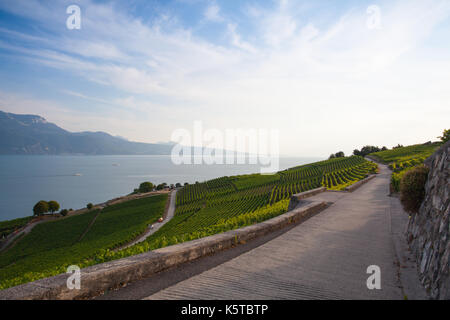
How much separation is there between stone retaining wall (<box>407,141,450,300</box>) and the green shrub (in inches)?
11.0

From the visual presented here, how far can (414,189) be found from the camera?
620 cm

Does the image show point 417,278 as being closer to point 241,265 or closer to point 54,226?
point 241,265

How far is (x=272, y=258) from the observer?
203 inches

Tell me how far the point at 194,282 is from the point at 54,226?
61816 millimetres

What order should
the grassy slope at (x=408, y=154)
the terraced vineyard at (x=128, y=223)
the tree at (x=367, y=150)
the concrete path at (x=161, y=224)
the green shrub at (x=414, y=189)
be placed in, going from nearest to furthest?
1. the green shrub at (x=414, y=189)
2. the terraced vineyard at (x=128, y=223)
3. the concrete path at (x=161, y=224)
4. the grassy slope at (x=408, y=154)
5. the tree at (x=367, y=150)

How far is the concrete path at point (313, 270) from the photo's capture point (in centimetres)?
368

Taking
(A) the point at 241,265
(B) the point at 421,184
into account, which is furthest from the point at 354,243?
(A) the point at 241,265

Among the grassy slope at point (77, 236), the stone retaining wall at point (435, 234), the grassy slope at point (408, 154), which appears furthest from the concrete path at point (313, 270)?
the grassy slope at point (408, 154)

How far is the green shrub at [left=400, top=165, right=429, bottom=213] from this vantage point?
6.09 m

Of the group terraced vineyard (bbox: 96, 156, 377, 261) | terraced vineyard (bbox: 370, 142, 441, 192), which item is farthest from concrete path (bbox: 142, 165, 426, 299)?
terraced vineyard (bbox: 370, 142, 441, 192)

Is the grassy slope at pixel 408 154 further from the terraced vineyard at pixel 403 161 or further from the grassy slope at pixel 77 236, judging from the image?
the grassy slope at pixel 77 236

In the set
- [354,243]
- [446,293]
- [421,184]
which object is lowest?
[354,243]

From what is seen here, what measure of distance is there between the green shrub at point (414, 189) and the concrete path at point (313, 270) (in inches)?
39.6

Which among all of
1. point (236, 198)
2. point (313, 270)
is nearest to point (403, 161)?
point (236, 198)
